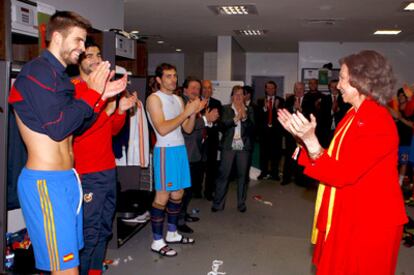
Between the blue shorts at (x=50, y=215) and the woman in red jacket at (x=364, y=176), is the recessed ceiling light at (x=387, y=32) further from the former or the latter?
the blue shorts at (x=50, y=215)

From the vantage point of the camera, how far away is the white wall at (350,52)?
31.7 feet

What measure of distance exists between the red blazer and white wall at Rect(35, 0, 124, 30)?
3.30 meters

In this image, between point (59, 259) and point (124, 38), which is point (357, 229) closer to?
point (59, 259)

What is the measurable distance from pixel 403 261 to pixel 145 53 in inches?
119

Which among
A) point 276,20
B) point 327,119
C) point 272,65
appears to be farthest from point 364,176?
point 272,65

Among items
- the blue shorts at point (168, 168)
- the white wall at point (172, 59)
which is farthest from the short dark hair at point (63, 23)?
the white wall at point (172, 59)

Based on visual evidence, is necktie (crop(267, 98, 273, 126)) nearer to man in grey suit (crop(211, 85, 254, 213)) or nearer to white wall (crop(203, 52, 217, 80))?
man in grey suit (crop(211, 85, 254, 213))

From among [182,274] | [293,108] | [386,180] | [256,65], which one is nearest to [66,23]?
[386,180]

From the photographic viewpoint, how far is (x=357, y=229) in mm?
1716

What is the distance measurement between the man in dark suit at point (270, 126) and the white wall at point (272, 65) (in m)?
6.00

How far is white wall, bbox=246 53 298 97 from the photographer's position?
41.0 ft

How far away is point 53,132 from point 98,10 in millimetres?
3591

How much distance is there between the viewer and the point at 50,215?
187 cm

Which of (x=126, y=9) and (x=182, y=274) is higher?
(x=126, y=9)
